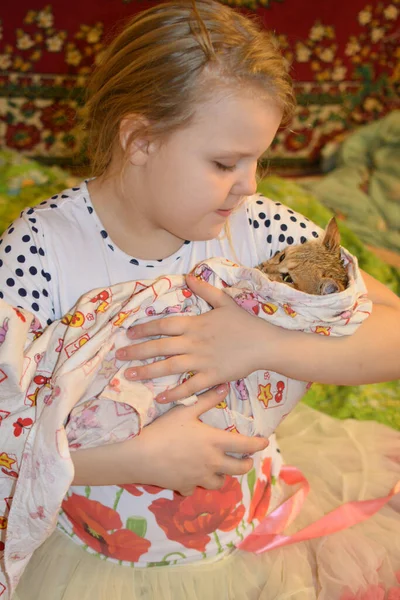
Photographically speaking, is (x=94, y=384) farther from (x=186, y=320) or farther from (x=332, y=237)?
(x=332, y=237)

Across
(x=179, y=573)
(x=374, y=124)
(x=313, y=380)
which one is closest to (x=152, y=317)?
(x=313, y=380)

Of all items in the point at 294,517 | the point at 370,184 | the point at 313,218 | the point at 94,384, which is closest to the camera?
the point at 94,384

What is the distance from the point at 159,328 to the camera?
0.91 m

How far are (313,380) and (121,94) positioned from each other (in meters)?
0.53

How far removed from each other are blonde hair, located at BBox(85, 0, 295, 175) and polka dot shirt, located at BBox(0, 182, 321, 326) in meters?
0.18

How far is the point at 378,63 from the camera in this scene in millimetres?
2701

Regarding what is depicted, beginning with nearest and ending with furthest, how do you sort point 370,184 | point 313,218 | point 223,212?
point 223,212
point 313,218
point 370,184

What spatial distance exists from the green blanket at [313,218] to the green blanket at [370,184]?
0.66 ft

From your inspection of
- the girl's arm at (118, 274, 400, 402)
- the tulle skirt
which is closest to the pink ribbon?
the tulle skirt

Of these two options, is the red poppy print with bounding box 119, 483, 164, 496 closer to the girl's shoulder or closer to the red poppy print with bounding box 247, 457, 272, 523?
the red poppy print with bounding box 247, 457, 272, 523

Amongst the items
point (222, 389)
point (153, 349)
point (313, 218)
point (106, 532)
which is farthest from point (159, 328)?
point (313, 218)

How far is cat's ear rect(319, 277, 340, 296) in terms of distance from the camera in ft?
2.98

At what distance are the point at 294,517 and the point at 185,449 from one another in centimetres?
32

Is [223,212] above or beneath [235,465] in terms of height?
above
